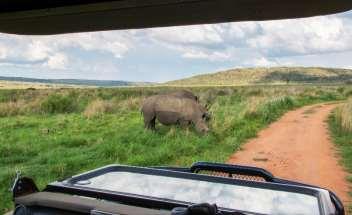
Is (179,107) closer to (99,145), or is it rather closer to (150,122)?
(150,122)

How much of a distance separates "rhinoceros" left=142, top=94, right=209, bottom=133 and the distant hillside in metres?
121

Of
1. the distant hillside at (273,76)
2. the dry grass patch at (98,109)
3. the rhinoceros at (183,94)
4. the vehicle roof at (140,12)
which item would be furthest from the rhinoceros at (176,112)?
A: the distant hillside at (273,76)

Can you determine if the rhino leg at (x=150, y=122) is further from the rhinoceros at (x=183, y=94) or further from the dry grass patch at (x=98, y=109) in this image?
the dry grass patch at (x=98, y=109)

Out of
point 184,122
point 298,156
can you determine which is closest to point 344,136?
point 298,156

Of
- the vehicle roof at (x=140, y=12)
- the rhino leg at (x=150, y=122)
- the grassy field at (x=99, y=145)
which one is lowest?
the grassy field at (x=99, y=145)

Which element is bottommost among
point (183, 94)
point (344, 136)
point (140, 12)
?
point (344, 136)

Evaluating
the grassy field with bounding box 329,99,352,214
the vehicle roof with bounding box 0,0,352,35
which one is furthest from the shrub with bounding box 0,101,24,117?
the vehicle roof with bounding box 0,0,352,35

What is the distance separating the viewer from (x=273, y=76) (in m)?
144

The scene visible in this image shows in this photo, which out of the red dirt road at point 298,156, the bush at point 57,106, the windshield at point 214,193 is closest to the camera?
the windshield at point 214,193

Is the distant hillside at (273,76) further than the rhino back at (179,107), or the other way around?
the distant hillside at (273,76)

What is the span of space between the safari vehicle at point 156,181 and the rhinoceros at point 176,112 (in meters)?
10.8

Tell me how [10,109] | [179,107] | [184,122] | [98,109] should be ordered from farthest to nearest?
[10,109], [98,109], [179,107], [184,122]

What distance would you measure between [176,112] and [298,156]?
3.90 metres

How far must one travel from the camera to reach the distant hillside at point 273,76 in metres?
138
